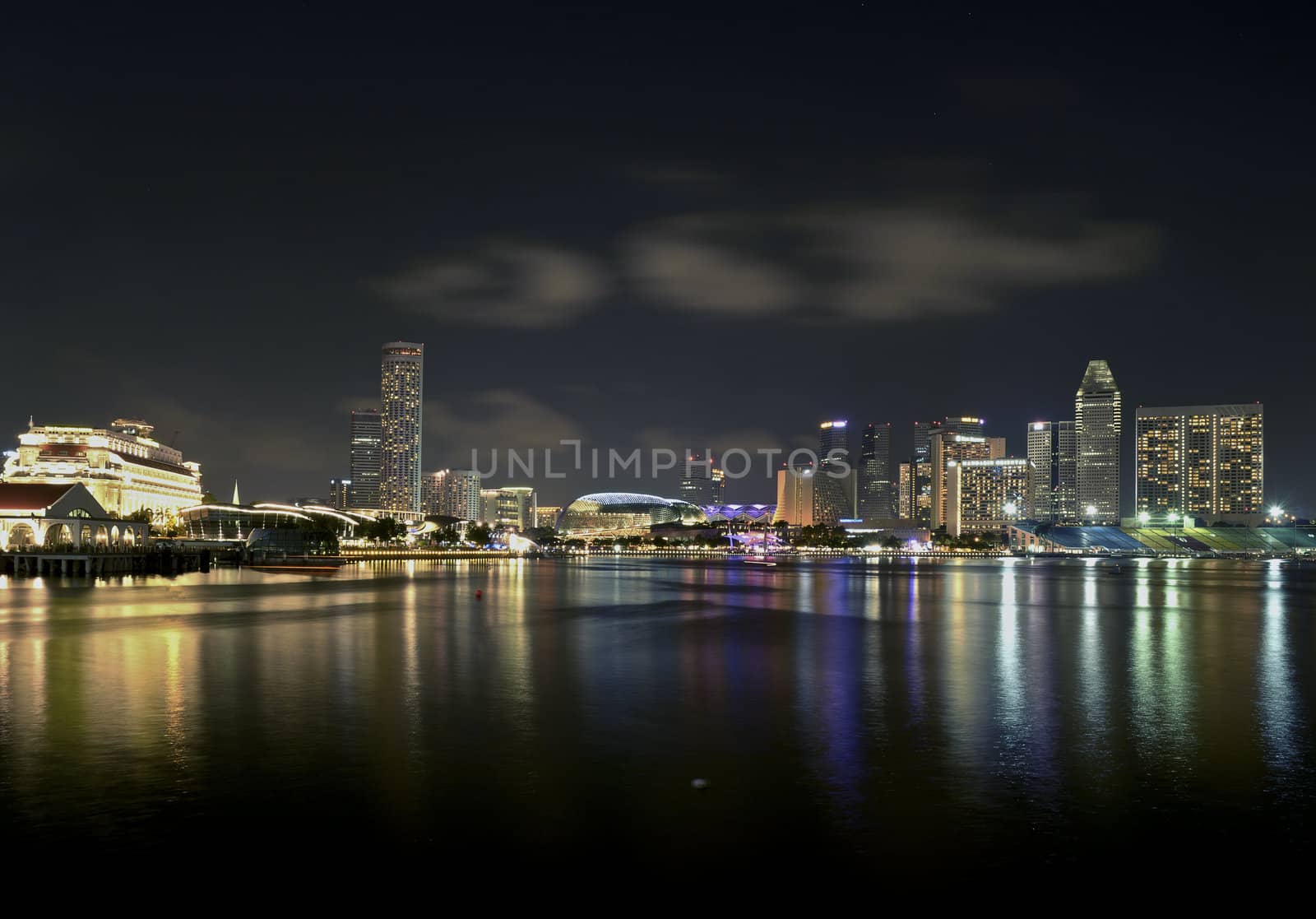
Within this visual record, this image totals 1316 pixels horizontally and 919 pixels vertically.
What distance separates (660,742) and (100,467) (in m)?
158

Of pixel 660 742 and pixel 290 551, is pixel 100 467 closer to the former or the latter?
pixel 290 551

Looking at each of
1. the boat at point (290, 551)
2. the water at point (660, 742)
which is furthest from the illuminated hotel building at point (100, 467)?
→ the water at point (660, 742)

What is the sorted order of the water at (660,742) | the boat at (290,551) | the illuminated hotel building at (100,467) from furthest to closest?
→ 1. the illuminated hotel building at (100,467)
2. the boat at (290,551)
3. the water at (660,742)

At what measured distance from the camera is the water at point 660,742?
12664 mm

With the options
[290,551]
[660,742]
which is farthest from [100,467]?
[660,742]

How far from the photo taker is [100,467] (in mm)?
153500

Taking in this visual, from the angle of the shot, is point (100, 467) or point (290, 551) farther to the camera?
point (100, 467)

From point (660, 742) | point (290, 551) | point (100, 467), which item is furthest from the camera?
point (100, 467)

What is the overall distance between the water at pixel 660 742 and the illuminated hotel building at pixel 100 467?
125m

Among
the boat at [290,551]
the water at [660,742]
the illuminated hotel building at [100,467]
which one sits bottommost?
the boat at [290,551]

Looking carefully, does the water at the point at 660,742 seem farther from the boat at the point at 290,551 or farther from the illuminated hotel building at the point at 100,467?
the illuminated hotel building at the point at 100,467

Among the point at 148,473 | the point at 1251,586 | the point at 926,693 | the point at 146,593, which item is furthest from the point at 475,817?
the point at 148,473

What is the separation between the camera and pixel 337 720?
20.1m

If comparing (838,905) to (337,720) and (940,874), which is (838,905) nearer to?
(940,874)
